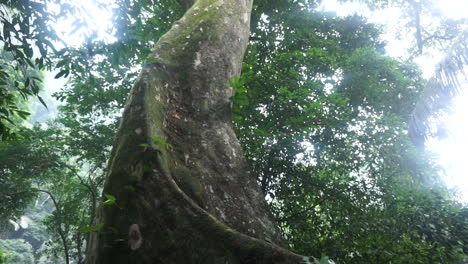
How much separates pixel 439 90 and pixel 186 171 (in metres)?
5.08

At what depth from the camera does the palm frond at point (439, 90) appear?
16.7 ft

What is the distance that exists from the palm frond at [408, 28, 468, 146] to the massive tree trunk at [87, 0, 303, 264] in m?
3.60

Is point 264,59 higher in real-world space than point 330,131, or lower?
higher

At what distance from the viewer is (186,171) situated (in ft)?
7.09

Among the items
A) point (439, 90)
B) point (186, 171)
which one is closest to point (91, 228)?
point (186, 171)

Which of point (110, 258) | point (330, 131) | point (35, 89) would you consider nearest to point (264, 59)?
point (330, 131)

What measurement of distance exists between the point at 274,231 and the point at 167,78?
1641mm

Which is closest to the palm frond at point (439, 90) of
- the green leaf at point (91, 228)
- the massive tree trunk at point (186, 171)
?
the massive tree trunk at point (186, 171)

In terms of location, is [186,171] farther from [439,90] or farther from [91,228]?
[439,90]

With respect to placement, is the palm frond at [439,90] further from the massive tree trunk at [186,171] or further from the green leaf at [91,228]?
the green leaf at [91,228]

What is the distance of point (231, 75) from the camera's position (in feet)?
11.2

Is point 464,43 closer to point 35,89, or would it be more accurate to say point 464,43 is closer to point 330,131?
point 330,131

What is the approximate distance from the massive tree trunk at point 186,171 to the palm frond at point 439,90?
360cm

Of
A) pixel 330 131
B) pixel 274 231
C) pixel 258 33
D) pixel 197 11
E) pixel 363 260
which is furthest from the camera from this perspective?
pixel 258 33
